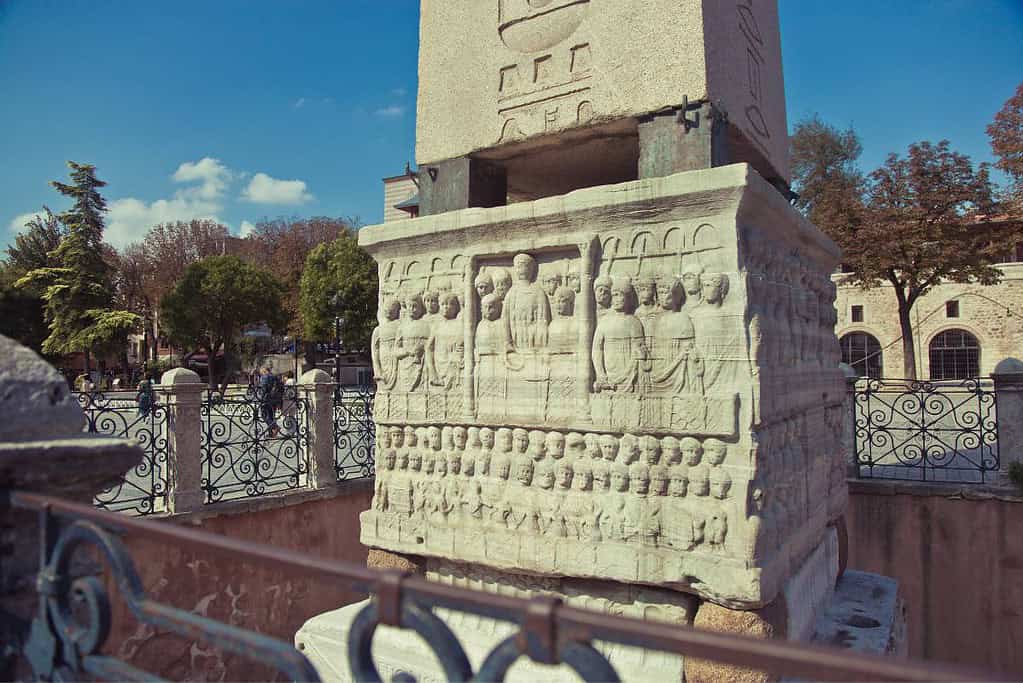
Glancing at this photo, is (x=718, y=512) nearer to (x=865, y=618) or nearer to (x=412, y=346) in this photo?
(x=865, y=618)

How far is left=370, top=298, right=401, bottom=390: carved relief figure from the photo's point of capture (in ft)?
14.8

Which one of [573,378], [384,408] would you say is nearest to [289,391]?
[384,408]

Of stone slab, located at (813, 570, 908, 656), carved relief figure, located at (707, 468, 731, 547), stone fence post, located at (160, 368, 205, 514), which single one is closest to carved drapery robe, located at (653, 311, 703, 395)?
carved relief figure, located at (707, 468, 731, 547)

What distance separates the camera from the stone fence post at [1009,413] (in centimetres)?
647

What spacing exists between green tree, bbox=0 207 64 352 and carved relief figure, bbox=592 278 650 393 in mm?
32353

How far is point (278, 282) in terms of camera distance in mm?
29672

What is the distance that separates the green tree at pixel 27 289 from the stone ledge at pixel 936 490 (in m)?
32.2

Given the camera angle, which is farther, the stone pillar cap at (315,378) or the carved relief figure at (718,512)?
the stone pillar cap at (315,378)

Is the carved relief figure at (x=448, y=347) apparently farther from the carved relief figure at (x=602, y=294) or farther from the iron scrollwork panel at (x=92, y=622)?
the iron scrollwork panel at (x=92, y=622)

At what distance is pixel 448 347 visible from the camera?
4.30 metres

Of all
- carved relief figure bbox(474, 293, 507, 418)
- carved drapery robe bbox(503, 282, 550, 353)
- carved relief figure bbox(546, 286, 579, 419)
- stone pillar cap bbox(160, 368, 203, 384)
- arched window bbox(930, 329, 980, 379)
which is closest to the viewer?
carved relief figure bbox(546, 286, 579, 419)

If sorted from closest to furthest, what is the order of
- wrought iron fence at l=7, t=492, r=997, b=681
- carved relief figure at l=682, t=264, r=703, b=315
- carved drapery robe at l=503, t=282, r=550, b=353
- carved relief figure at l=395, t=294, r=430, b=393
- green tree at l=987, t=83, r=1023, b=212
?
wrought iron fence at l=7, t=492, r=997, b=681
carved relief figure at l=682, t=264, r=703, b=315
carved drapery robe at l=503, t=282, r=550, b=353
carved relief figure at l=395, t=294, r=430, b=393
green tree at l=987, t=83, r=1023, b=212

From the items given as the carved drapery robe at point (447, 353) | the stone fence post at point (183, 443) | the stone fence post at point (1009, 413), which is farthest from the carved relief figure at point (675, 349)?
the stone fence post at point (1009, 413)

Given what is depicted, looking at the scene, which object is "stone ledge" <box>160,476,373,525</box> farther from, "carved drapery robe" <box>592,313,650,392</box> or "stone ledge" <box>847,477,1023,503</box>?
"stone ledge" <box>847,477,1023,503</box>
